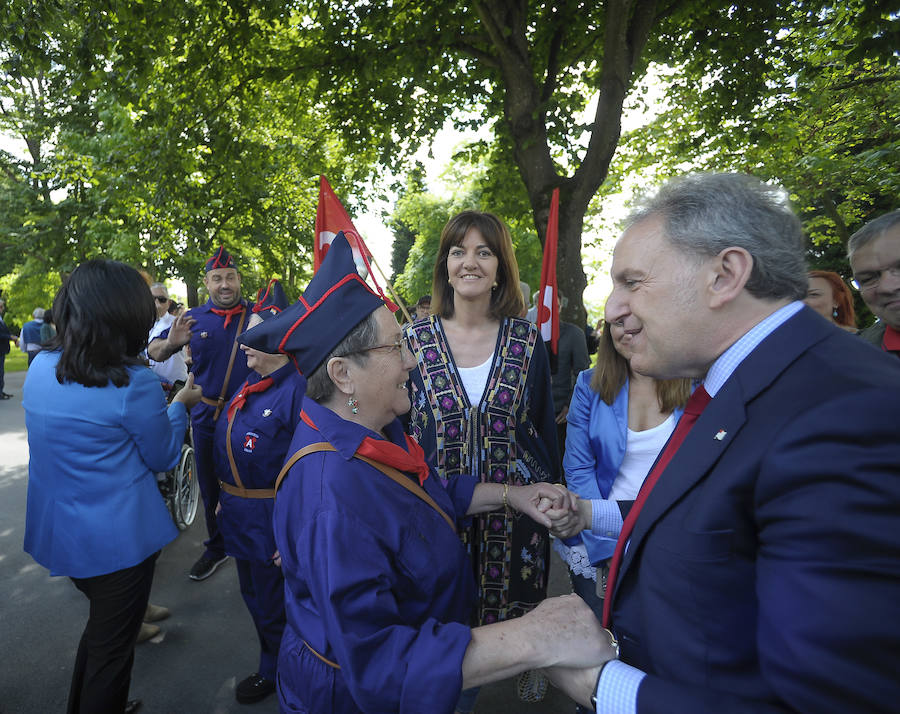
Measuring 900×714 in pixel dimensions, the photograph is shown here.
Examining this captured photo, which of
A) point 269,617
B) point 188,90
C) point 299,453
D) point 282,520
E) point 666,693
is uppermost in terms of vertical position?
point 188,90

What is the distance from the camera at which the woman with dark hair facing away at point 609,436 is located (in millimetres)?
2420

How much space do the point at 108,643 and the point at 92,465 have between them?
81 cm

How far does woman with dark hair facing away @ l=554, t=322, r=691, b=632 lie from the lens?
7.94 ft

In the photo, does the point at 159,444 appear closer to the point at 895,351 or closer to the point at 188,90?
the point at 895,351

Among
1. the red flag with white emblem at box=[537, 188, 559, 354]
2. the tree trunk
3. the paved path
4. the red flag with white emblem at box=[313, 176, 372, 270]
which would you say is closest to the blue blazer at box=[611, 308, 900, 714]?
the red flag with white emblem at box=[313, 176, 372, 270]

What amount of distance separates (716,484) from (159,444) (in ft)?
7.90

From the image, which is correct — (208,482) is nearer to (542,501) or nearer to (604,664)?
(542,501)

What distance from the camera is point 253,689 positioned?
10.2 feet

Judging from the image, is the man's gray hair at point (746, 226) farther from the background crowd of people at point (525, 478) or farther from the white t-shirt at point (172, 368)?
the white t-shirt at point (172, 368)

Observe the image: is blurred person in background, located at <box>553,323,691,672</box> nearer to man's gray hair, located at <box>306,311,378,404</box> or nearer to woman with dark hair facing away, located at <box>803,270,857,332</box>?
man's gray hair, located at <box>306,311,378,404</box>

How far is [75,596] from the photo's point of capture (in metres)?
4.23

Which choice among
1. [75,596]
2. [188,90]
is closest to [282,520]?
[75,596]

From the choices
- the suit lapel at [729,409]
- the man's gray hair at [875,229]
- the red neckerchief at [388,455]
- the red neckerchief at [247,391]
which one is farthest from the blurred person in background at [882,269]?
the red neckerchief at [247,391]

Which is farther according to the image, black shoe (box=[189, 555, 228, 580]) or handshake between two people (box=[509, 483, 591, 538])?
black shoe (box=[189, 555, 228, 580])
